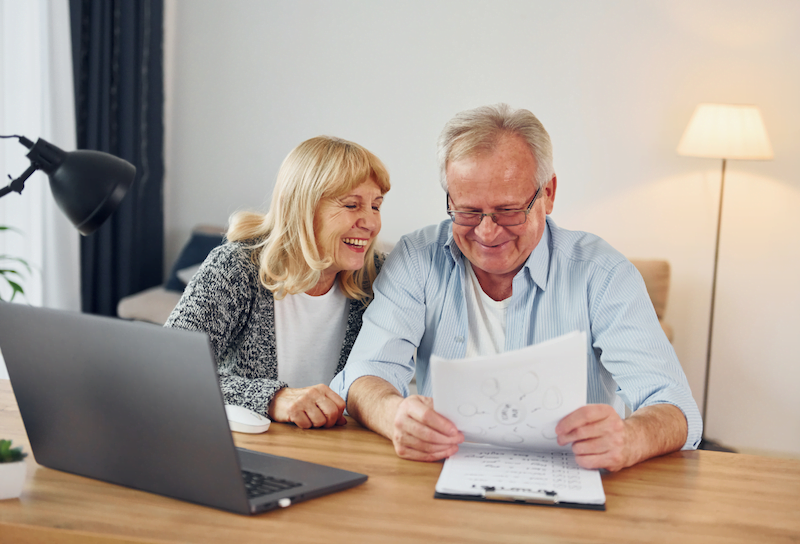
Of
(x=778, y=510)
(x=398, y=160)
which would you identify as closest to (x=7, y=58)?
(x=398, y=160)

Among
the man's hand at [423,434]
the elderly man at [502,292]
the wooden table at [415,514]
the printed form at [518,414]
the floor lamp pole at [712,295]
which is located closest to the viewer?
the wooden table at [415,514]

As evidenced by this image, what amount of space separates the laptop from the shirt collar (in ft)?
2.21

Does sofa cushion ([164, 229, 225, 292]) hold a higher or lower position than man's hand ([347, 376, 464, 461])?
lower

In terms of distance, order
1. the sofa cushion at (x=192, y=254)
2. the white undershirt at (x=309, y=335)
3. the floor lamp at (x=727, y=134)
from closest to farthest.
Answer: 1. the white undershirt at (x=309, y=335)
2. the floor lamp at (x=727, y=134)
3. the sofa cushion at (x=192, y=254)

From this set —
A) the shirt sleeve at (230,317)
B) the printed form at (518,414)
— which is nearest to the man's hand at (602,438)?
the printed form at (518,414)

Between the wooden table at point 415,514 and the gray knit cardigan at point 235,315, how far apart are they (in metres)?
0.52

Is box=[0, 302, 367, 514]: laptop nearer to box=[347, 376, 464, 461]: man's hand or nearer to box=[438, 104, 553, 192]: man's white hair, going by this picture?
box=[347, 376, 464, 461]: man's hand

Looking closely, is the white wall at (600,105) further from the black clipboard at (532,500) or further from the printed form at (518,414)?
the black clipboard at (532,500)

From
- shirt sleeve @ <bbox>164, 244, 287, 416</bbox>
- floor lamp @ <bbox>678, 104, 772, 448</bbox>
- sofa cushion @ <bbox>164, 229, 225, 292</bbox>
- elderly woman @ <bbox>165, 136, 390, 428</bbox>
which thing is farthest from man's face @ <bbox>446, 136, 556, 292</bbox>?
sofa cushion @ <bbox>164, 229, 225, 292</bbox>

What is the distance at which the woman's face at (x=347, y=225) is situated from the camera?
5.10 feet

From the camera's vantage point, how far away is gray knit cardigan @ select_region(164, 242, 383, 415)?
1459 millimetres

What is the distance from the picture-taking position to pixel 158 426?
0.84 metres

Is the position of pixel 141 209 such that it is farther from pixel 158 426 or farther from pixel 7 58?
pixel 158 426

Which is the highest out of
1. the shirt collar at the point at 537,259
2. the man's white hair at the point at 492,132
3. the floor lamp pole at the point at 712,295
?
the man's white hair at the point at 492,132
